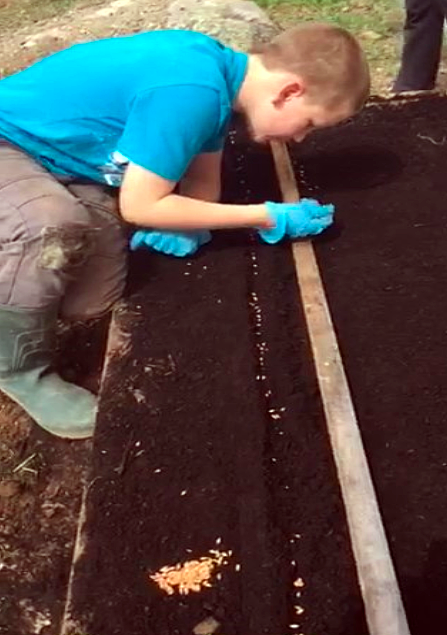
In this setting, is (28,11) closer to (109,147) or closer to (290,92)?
(109,147)

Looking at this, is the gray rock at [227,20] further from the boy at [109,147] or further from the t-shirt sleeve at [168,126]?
the t-shirt sleeve at [168,126]

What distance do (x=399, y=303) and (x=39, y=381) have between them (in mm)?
775

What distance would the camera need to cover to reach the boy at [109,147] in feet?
6.77

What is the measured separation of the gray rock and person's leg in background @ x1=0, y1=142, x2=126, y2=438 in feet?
4.95

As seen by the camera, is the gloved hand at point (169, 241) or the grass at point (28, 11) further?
the grass at point (28, 11)

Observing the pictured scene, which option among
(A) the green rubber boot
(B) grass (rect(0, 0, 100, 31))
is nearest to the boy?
(A) the green rubber boot

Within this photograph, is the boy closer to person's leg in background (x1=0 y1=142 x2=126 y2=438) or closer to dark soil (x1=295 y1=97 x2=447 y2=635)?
person's leg in background (x1=0 y1=142 x2=126 y2=438)

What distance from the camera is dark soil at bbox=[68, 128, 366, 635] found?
1.61 metres

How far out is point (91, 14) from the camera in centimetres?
426

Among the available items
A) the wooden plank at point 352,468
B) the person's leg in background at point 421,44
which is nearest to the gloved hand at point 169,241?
the wooden plank at point 352,468

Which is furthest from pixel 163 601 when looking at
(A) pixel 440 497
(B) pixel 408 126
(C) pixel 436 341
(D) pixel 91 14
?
(D) pixel 91 14

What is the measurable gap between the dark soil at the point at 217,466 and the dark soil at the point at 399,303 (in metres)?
0.09

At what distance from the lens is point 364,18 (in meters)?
4.12

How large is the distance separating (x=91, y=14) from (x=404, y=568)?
126 inches
